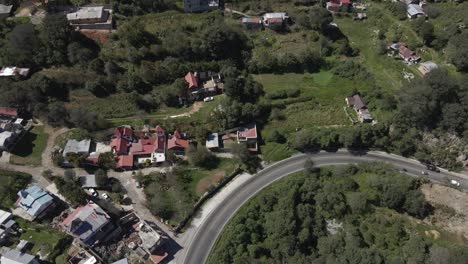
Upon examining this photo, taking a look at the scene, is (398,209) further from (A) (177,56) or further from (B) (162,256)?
(A) (177,56)

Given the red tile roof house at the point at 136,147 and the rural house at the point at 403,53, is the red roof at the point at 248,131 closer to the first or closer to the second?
the red tile roof house at the point at 136,147

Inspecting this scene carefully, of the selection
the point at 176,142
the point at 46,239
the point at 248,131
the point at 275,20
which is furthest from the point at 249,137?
the point at 46,239

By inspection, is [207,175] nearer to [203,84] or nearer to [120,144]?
[120,144]

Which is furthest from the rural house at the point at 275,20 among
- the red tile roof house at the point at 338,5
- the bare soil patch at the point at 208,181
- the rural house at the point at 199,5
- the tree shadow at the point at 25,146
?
the tree shadow at the point at 25,146

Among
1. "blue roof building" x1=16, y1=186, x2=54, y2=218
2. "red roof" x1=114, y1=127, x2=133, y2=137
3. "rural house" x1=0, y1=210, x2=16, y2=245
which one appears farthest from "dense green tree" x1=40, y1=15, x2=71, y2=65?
"rural house" x1=0, y1=210, x2=16, y2=245

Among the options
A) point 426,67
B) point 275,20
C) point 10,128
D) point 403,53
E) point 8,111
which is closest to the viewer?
point 10,128

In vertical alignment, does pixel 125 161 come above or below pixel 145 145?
below
